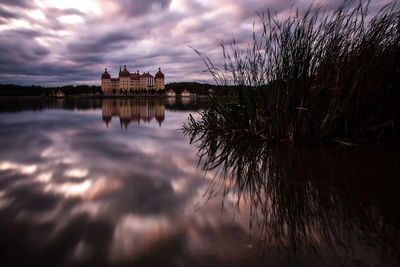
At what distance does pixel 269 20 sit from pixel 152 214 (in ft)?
9.59

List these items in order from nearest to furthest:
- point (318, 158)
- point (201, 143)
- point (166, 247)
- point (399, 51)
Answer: point (166, 247), point (318, 158), point (399, 51), point (201, 143)

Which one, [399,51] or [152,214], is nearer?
[152,214]

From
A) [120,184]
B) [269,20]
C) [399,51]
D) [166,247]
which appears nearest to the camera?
[166,247]

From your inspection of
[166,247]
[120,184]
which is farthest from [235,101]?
[166,247]

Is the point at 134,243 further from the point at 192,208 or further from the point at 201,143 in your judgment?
the point at 201,143

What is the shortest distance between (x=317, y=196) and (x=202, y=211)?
752mm

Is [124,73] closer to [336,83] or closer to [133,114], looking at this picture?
[133,114]

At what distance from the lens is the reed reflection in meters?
1.00

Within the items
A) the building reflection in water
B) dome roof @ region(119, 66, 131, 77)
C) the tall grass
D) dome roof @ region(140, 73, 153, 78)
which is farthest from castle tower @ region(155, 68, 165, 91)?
the tall grass

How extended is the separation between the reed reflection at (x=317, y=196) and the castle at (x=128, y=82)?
4453 inches

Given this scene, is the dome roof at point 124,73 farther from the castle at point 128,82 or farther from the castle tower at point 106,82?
the castle tower at point 106,82

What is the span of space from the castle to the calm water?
4452 inches

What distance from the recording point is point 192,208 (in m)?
1.39

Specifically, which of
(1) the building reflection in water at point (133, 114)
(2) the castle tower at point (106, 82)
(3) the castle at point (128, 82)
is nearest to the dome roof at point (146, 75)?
(3) the castle at point (128, 82)
